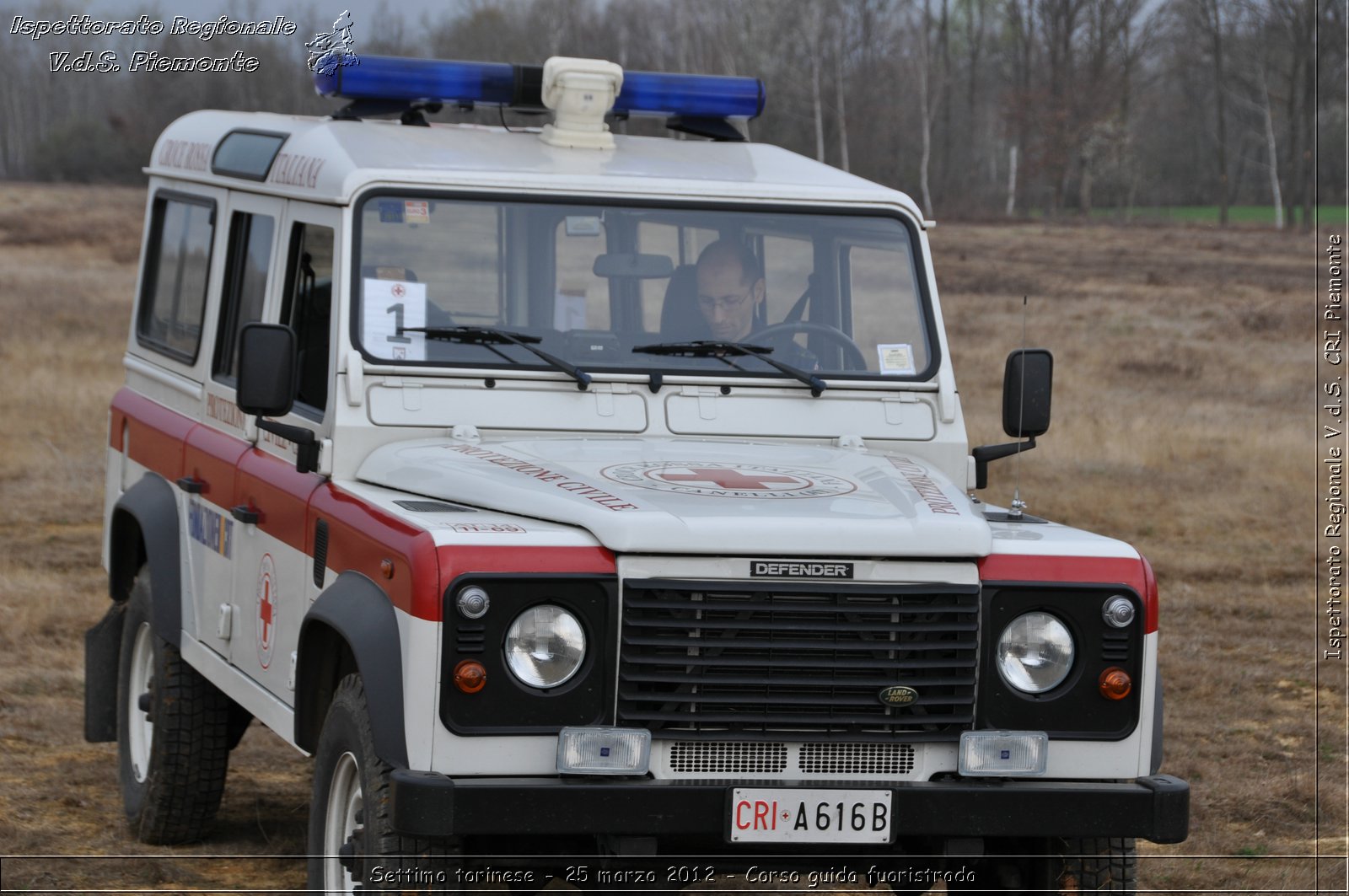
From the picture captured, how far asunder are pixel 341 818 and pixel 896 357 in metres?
2.08

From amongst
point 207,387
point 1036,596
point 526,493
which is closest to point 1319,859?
point 1036,596

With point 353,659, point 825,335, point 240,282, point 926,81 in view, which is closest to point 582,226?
point 825,335

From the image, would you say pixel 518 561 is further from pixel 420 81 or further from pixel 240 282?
pixel 420 81

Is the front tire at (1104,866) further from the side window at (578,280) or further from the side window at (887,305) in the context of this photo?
the side window at (578,280)

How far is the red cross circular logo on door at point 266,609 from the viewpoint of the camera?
527 cm

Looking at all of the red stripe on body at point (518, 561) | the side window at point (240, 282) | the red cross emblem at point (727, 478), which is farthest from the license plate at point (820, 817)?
the side window at point (240, 282)

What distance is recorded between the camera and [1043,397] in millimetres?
5289

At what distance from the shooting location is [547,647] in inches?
161

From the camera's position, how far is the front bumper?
396 centimetres

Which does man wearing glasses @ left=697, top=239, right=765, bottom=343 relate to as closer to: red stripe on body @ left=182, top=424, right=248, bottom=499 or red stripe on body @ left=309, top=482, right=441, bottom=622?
red stripe on body @ left=309, top=482, right=441, bottom=622

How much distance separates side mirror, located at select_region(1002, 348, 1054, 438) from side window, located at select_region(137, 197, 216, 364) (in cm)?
275

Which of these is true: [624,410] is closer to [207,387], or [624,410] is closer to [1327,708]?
[207,387]

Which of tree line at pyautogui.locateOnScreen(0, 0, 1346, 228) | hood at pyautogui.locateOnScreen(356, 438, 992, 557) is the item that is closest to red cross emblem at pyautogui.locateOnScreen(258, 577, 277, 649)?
hood at pyautogui.locateOnScreen(356, 438, 992, 557)

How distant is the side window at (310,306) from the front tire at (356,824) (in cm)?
108
